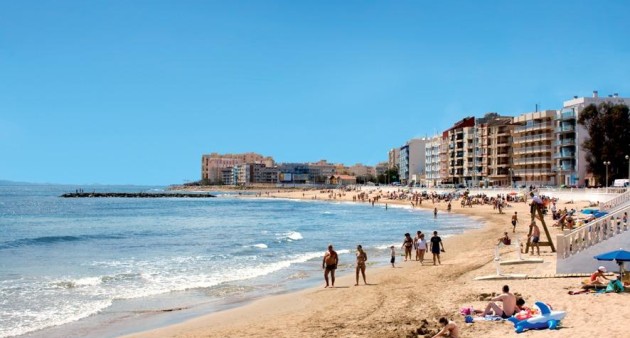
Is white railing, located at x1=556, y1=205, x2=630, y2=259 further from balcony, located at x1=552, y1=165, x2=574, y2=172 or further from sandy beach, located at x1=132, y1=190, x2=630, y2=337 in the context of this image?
balcony, located at x1=552, y1=165, x2=574, y2=172

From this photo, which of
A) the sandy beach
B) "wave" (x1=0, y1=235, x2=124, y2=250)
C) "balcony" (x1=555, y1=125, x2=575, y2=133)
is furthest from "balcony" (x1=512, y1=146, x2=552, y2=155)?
the sandy beach

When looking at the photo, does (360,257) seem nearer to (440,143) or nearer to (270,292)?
(270,292)

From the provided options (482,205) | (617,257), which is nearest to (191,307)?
(617,257)

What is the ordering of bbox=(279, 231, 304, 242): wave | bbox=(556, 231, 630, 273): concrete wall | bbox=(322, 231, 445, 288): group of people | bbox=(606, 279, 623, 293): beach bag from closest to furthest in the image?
bbox=(606, 279, 623, 293): beach bag → bbox=(556, 231, 630, 273): concrete wall → bbox=(322, 231, 445, 288): group of people → bbox=(279, 231, 304, 242): wave

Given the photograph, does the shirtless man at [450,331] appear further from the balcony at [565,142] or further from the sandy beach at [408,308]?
the balcony at [565,142]

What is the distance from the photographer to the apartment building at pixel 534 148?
84.4m

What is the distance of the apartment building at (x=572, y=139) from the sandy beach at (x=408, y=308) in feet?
201

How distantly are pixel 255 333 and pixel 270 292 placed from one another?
6476 mm

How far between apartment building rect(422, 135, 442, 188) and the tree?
2242 inches

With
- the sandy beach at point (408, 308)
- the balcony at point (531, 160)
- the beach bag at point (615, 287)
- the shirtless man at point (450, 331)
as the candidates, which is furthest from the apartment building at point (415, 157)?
the shirtless man at point (450, 331)

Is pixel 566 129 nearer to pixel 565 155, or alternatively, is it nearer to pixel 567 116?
pixel 567 116

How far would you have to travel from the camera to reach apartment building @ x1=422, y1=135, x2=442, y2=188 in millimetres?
128875

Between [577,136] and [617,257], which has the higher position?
[577,136]

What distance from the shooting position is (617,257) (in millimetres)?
13734
